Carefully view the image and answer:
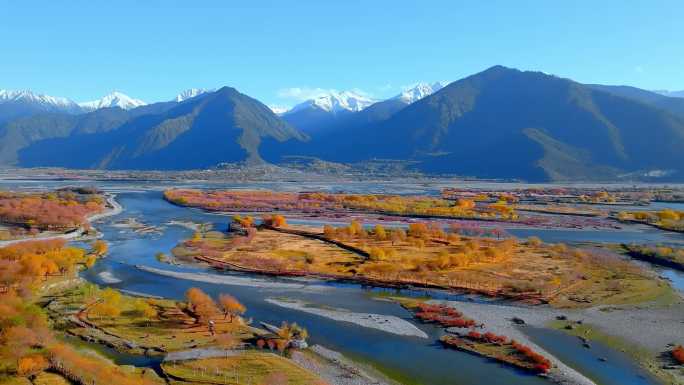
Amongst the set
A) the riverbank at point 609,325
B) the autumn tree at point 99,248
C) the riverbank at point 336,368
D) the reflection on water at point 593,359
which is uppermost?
the autumn tree at point 99,248

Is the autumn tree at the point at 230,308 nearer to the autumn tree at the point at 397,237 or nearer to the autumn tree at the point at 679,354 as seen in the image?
the autumn tree at the point at 679,354

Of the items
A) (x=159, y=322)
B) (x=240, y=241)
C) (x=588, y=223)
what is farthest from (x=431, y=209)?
(x=159, y=322)

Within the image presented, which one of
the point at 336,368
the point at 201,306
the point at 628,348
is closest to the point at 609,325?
the point at 628,348

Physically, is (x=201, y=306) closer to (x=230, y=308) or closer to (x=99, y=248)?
(x=230, y=308)

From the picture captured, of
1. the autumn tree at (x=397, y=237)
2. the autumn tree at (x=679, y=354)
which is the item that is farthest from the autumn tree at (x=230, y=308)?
the autumn tree at (x=397, y=237)

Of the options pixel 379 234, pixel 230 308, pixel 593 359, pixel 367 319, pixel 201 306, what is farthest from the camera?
pixel 379 234

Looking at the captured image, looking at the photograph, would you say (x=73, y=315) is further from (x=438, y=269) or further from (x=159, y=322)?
(x=438, y=269)

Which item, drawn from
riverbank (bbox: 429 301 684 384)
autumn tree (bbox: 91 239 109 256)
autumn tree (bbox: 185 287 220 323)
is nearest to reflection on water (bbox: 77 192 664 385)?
autumn tree (bbox: 91 239 109 256)

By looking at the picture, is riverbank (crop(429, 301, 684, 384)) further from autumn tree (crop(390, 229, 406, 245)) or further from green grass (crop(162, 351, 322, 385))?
autumn tree (crop(390, 229, 406, 245))
